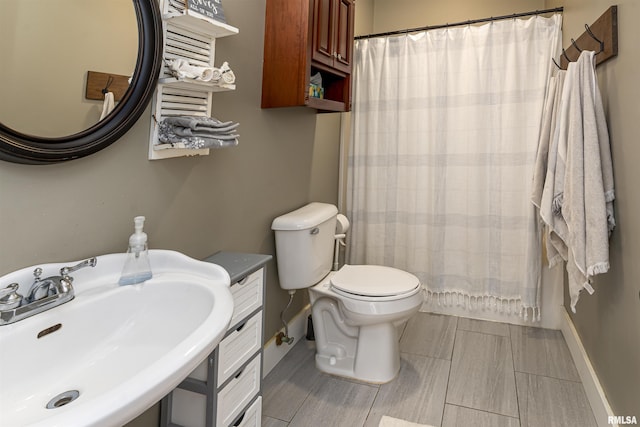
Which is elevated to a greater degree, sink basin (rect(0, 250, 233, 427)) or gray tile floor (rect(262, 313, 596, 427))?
sink basin (rect(0, 250, 233, 427))

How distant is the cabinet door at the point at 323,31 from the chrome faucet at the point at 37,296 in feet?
4.58

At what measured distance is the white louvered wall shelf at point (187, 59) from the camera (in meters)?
1.28

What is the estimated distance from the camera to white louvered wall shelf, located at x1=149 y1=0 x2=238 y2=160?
50.2 inches

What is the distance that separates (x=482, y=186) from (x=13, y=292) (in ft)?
8.27

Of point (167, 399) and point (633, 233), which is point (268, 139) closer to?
point (167, 399)

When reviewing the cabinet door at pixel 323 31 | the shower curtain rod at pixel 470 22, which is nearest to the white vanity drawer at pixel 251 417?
the cabinet door at pixel 323 31

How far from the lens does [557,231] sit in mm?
1841

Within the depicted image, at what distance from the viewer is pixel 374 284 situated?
6.66ft

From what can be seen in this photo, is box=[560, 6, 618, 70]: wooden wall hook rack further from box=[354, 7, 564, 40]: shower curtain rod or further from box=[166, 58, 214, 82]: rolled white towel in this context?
box=[166, 58, 214, 82]: rolled white towel

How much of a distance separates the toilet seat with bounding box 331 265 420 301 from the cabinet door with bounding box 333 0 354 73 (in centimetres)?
114

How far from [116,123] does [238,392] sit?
977 mm

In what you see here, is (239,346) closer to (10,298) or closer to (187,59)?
(10,298)

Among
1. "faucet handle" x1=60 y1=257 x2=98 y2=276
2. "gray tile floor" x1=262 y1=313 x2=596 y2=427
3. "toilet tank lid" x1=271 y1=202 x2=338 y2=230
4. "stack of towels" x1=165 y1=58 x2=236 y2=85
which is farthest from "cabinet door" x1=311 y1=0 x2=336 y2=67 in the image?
"gray tile floor" x1=262 y1=313 x2=596 y2=427

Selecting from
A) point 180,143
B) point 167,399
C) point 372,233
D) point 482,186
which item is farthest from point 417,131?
point 167,399
